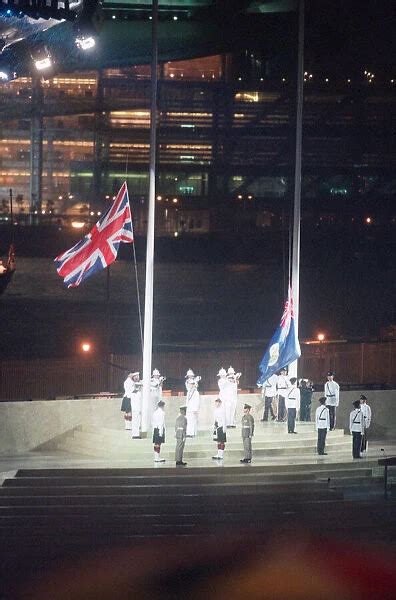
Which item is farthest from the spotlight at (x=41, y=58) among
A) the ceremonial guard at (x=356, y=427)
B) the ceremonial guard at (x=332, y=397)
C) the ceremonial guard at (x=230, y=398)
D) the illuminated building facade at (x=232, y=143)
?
the illuminated building facade at (x=232, y=143)

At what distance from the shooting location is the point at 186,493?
21.8 m

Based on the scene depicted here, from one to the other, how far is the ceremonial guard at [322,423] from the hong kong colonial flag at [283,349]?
127 cm

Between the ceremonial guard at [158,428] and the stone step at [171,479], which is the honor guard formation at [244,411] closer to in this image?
the ceremonial guard at [158,428]

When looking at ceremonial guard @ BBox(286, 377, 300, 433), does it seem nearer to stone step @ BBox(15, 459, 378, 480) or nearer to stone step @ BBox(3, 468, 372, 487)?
stone step @ BBox(15, 459, 378, 480)

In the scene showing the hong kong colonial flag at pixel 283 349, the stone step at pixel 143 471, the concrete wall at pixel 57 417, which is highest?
the hong kong colonial flag at pixel 283 349

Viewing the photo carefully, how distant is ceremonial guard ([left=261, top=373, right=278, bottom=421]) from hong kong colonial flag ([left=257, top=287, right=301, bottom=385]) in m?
0.72

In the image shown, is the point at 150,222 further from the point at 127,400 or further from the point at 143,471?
the point at 143,471

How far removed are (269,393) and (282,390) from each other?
634 mm

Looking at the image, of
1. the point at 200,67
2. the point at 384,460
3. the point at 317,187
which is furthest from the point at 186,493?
the point at 200,67

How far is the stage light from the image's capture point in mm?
28969

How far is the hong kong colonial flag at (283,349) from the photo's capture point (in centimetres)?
2525

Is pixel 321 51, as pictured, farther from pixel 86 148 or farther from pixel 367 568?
pixel 367 568

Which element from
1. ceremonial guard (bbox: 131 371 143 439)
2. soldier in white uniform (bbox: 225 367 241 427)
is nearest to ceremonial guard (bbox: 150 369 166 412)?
ceremonial guard (bbox: 131 371 143 439)

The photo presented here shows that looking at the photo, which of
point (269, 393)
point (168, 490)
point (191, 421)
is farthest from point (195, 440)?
point (168, 490)
